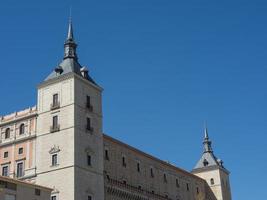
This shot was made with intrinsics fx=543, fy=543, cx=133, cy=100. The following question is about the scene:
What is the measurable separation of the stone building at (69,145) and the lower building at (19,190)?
5321 millimetres

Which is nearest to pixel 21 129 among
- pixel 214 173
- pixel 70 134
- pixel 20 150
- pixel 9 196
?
pixel 20 150

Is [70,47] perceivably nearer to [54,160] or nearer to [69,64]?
[69,64]

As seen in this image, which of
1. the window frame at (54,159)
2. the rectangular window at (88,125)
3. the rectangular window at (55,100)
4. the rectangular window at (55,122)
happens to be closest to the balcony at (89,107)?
the rectangular window at (88,125)

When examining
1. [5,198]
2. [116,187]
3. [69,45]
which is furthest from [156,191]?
[5,198]

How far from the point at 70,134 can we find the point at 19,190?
12171 millimetres

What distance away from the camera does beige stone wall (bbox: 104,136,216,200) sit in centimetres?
6919

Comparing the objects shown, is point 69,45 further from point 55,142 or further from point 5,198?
point 5,198

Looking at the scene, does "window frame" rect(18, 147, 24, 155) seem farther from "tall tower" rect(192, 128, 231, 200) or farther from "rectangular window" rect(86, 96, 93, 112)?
"tall tower" rect(192, 128, 231, 200)

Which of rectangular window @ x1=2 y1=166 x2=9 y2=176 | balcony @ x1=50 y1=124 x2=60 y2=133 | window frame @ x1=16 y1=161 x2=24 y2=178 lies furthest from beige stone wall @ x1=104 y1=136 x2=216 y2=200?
rectangular window @ x1=2 y1=166 x2=9 y2=176

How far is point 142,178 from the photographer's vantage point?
7712 cm

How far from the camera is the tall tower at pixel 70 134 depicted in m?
60.1

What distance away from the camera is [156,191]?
79938 mm

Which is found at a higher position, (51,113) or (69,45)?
(69,45)

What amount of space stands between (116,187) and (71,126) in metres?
11.3
